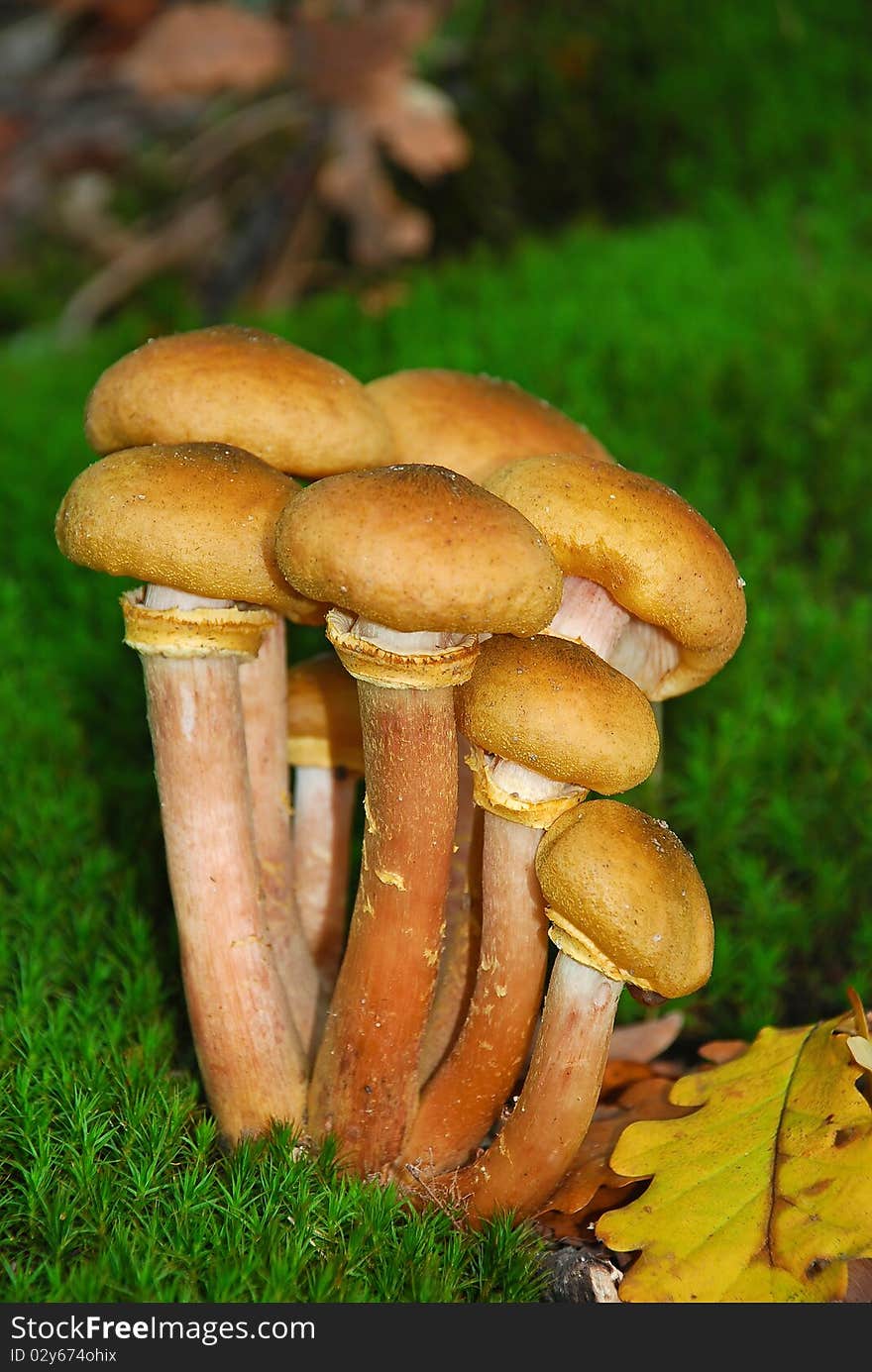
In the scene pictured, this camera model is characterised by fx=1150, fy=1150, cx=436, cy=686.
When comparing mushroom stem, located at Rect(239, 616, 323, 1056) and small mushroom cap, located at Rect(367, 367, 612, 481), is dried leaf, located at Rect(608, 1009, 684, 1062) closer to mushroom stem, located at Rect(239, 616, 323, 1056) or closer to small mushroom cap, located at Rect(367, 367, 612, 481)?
mushroom stem, located at Rect(239, 616, 323, 1056)

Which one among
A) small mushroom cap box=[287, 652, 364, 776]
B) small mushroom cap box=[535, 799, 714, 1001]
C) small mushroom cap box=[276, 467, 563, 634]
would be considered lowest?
small mushroom cap box=[287, 652, 364, 776]

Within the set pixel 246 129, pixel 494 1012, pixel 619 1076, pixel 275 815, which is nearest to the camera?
pixel 494 1012

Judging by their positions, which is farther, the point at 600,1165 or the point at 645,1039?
the point at 645,1039

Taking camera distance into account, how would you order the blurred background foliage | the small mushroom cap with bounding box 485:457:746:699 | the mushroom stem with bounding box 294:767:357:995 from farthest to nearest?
the blurred background foliage < the mushroom stem with bounding box 294:767:357:995 < the small mushroom cap with bounding box 485:457:746:699

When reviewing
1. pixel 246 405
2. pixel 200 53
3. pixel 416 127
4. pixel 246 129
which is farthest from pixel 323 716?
pixel 246 129

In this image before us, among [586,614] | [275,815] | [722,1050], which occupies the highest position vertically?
[586,614]

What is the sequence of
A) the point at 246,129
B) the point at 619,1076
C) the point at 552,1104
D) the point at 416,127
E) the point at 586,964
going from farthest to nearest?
the point at 246,129 < the point at 416,127 < the point at 619,1076 < the point at 552,1104 < the point at 586,964

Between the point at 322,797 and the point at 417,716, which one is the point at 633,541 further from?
the point at 322,797

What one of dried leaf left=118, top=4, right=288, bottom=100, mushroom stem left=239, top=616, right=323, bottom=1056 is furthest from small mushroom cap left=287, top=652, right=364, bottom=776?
dried leaf left=118, top=4, right=288, bottom=100

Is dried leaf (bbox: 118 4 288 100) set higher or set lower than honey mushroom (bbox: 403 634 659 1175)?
higher
